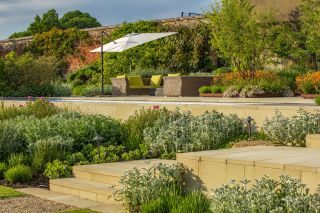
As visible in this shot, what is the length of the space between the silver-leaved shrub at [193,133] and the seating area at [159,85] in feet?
33.0

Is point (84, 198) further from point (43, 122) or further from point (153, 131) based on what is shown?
point (43, 122)

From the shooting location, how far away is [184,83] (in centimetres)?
2142

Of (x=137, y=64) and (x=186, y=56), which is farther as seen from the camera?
(x=137, y=64)

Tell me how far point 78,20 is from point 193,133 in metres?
66.3

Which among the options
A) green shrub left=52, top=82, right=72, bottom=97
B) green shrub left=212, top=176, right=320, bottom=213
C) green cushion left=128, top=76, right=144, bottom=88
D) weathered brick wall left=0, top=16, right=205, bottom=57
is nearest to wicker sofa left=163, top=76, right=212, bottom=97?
green cushion left=128, top=76, right=144, bottom=88

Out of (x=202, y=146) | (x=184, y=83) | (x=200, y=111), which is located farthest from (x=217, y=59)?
(x=202, y=146)

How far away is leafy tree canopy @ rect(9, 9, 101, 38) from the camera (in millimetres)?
67213

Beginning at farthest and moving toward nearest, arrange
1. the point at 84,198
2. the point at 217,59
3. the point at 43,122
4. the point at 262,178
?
the point at 217,59 < the point at 43,122 < the point at 84,198 < the point at 262,178

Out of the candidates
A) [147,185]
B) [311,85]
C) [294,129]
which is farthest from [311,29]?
[147,185]

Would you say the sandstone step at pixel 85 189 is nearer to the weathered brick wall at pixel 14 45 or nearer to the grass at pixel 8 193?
the grass at pixel 8 193

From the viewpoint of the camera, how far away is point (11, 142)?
37.2ft

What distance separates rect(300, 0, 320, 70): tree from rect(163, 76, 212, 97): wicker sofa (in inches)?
154

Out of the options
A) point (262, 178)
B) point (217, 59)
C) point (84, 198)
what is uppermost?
point (217, 59)

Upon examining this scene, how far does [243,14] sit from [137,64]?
9.57 metres
